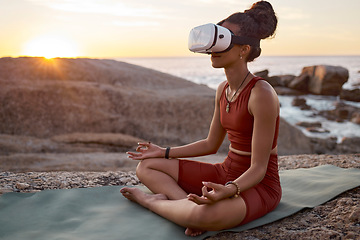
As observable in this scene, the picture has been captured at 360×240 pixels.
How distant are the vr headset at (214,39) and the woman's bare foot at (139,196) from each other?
3.40 ft

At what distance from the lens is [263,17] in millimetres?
2248

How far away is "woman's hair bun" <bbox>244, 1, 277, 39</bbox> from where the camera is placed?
2246 mm

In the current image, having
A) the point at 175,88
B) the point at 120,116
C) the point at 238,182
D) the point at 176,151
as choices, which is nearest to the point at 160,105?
the point at 120,116

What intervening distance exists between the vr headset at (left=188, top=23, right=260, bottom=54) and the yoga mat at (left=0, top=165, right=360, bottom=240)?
3.57 ft

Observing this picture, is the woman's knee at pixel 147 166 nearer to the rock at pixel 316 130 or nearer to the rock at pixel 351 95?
the rock at pixel 316 130

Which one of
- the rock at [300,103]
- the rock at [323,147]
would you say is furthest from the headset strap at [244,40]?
the rock at [300,103]

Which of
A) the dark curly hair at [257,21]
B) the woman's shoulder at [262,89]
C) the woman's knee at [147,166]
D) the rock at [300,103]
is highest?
the dark curly hair at [257,21]

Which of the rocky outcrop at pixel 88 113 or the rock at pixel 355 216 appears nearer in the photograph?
the rock at pixel 355 216

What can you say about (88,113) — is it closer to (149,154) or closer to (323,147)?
(149,154)

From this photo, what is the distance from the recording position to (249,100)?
88.2 inches

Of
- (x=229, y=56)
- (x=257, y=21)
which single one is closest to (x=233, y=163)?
(x=229, y=56)

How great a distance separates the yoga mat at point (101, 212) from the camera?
86.5 inches

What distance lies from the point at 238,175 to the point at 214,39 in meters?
0.89

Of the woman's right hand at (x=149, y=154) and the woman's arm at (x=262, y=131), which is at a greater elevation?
the woman's arm at (x=262, y=131)
